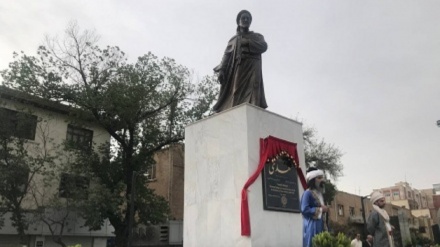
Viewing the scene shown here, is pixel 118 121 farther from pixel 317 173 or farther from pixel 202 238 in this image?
pixel 317 173

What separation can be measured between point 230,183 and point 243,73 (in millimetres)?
2834

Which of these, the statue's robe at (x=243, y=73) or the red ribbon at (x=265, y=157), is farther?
the statue's robe at (x=243, y=73)

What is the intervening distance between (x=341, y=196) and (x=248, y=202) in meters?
38.1

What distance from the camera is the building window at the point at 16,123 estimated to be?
62.3 ft

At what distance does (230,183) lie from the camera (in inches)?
309

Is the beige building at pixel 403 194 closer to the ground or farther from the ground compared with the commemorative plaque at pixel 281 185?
farther from the ground

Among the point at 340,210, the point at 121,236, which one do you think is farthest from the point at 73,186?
the point at 340,210

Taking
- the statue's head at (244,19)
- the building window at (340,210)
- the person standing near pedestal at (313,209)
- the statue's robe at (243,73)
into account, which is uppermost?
the statue's head at (244,19)

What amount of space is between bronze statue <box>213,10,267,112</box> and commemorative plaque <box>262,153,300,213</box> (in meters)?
1.52

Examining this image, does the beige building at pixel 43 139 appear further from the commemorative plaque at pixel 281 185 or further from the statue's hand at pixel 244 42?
the commemorative plaque at pixel 281 185

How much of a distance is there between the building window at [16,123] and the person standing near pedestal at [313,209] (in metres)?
16.9

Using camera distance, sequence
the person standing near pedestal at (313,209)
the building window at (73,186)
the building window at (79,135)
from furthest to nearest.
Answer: the building window at (79,135) < the building window at (73,186) < the person standing near pedestal at (313,209)

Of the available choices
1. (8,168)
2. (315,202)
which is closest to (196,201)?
(315,202)

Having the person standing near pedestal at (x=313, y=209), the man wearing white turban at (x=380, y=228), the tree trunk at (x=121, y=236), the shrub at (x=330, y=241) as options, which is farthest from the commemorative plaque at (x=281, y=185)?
the tree trunk at (x=121, y=236)
